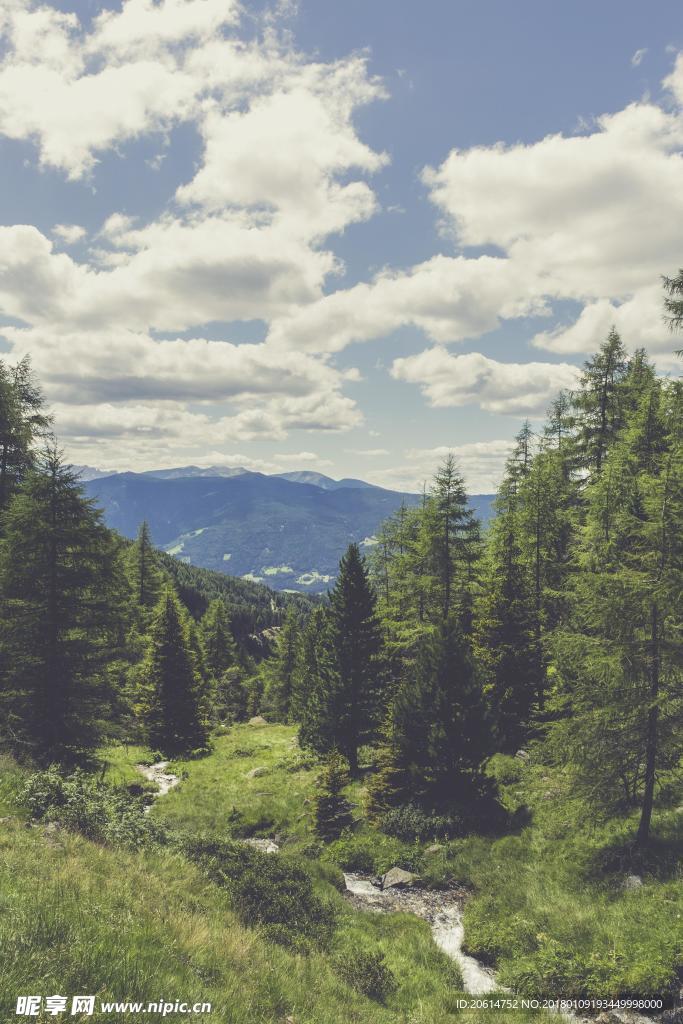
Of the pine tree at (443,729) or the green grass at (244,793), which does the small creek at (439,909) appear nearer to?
the pine tree at (443,729)

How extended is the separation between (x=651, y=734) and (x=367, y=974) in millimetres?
9541

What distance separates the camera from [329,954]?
10.1 m

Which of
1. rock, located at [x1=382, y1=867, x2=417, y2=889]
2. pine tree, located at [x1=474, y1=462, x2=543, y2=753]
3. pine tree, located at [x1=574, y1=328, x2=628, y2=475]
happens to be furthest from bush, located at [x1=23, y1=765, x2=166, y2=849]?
pine tree, located at [x1=574, y1=328, x2=628, y2=475]

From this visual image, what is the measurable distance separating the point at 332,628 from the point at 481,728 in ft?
33.0

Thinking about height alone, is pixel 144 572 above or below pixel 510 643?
above

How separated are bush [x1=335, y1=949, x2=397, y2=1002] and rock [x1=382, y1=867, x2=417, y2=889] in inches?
221

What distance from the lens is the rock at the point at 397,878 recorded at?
1557 centimetres

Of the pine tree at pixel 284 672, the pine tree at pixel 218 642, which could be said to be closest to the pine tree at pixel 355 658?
the pine tree at pixel 284 672

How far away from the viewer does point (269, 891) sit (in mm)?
11242

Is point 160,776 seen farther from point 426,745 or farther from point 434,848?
point 434,848

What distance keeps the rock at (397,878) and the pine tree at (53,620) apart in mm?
11737

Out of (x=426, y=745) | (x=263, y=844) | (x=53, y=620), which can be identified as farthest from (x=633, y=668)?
(x=53, y=620)

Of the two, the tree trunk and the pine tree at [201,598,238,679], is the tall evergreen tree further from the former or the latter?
the pine tree at [201,598,238,679]

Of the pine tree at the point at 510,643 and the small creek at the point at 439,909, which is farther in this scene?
the pine tree at the point at 510,643
